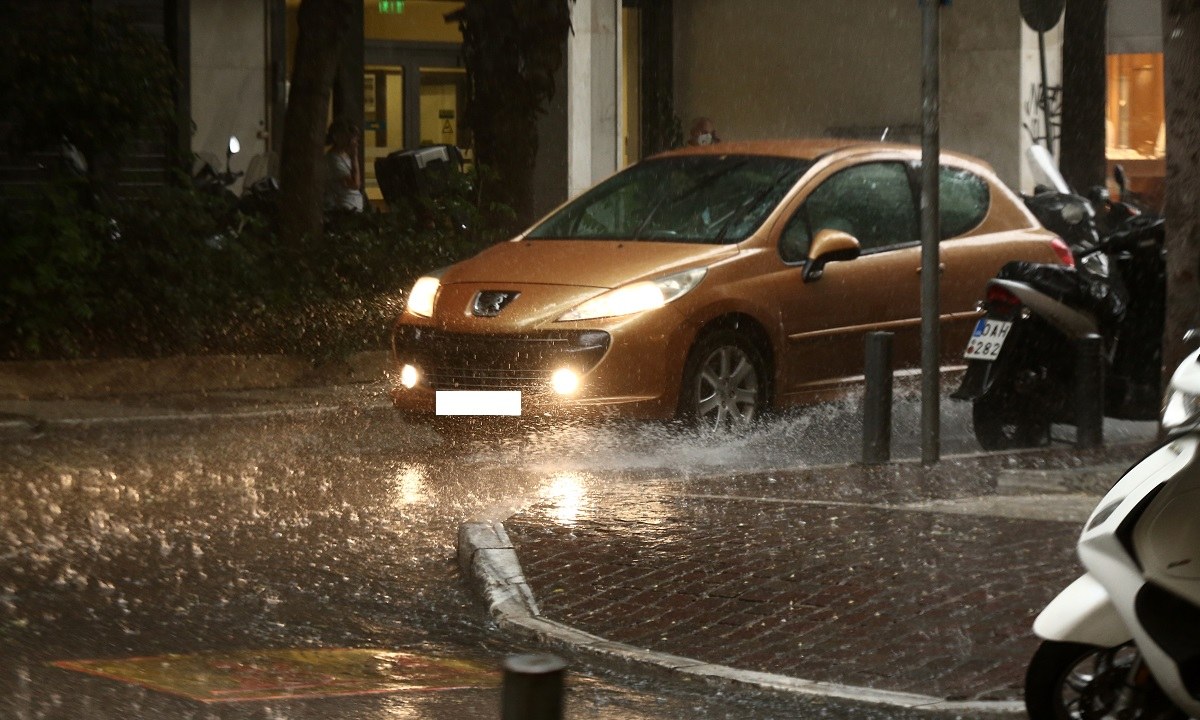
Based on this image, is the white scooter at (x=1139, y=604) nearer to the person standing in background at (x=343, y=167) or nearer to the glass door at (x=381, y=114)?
the person standing in background at (x=343, y=167)

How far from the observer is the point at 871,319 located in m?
10.7

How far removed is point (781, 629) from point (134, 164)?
1244cm

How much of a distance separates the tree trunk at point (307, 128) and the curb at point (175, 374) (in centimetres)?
213

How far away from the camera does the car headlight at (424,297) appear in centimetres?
1033

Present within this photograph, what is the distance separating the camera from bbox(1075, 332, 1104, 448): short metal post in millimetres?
9531

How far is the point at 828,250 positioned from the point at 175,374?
4606 mm

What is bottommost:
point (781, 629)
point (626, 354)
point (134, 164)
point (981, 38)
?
point (781, 629)

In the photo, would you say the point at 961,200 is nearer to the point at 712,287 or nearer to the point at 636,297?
the point at 712,287

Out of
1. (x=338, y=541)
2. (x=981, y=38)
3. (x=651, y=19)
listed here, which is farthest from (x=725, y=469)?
(x=651, y=19)

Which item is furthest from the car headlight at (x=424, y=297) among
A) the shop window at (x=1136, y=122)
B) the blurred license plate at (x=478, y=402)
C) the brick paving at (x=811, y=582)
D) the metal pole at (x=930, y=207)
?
the shop window at (x=1136, y=122)

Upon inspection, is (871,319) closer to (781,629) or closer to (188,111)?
(781,629)

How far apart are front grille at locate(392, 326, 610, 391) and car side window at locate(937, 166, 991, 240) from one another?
2677 millimetres

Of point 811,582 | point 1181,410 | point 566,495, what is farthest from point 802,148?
point 1181,410

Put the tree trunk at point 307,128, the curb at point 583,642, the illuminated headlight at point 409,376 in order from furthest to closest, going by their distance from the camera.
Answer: the tree trunk at point 307,128 → the illuminated headlight at point 409,376 → the curb at point 583,642
